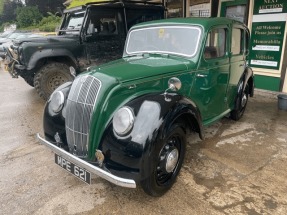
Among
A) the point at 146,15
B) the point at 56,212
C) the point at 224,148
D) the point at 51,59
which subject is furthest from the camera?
the point at 146,15

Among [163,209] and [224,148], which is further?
[224,148]

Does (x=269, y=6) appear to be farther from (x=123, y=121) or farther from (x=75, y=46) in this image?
(x=123, y=121)

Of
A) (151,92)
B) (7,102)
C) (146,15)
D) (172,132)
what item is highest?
(146,15)

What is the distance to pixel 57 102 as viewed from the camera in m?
2.88

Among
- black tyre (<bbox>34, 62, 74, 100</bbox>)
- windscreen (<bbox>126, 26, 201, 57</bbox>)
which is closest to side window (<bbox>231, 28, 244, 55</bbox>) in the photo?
windscreen (<bbox>126, 26, 201, 57</bbox>)

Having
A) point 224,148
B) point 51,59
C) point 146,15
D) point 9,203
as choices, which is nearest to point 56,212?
point 9,203

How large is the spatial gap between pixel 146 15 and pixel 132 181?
5.94 metres

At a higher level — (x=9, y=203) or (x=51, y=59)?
(x=51, y=59)

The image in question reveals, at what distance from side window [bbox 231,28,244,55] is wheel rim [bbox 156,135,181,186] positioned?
2095mm

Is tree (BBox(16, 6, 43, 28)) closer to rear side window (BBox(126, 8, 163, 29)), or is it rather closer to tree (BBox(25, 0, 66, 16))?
tree (BBox(25, 0, 66, 16))

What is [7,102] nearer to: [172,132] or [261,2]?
[172,132]

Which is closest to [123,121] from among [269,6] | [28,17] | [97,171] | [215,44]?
[97,171]

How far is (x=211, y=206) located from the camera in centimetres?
253

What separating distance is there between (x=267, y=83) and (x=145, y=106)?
5.44 meters
